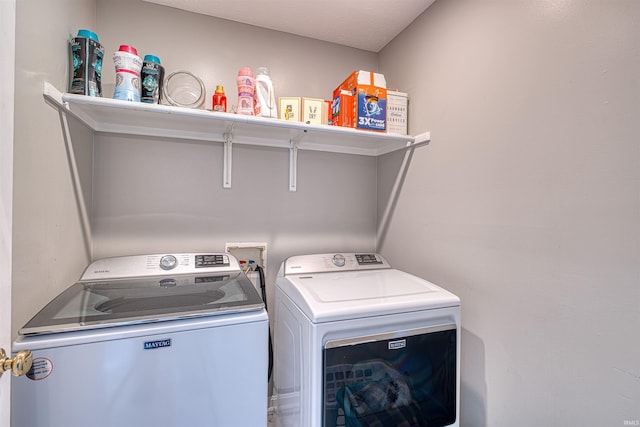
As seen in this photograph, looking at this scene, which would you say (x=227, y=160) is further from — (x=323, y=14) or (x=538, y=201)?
(x=538, y=201)

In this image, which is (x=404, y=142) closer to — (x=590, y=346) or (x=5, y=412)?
(x=590, y=346)

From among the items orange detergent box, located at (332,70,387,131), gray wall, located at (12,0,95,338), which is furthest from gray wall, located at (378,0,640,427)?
gray wall, located at (12,0,95,338)

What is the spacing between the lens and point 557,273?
1.02m

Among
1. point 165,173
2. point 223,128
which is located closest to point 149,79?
point 223,128

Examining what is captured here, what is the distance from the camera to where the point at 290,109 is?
5.35ft

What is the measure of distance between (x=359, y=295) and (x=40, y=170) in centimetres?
129

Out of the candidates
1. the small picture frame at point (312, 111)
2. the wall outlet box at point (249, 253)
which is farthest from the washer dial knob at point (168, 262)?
the small picture frame at point (312, 111)

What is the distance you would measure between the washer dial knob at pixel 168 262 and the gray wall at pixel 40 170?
1.19ft

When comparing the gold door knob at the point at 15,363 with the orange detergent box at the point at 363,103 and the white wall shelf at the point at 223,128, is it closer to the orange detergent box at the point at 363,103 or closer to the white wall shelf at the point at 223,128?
the white wall shelf at the point at 223,128

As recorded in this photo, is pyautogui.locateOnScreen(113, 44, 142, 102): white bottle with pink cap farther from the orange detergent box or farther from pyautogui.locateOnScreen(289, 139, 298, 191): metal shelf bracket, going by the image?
the orange detergent box

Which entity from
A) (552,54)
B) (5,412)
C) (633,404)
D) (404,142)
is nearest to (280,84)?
(404,142)

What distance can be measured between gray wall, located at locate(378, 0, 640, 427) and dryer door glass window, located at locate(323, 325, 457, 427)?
0.23 m

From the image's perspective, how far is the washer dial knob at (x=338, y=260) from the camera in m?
1.76

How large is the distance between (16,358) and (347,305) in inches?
36.8
